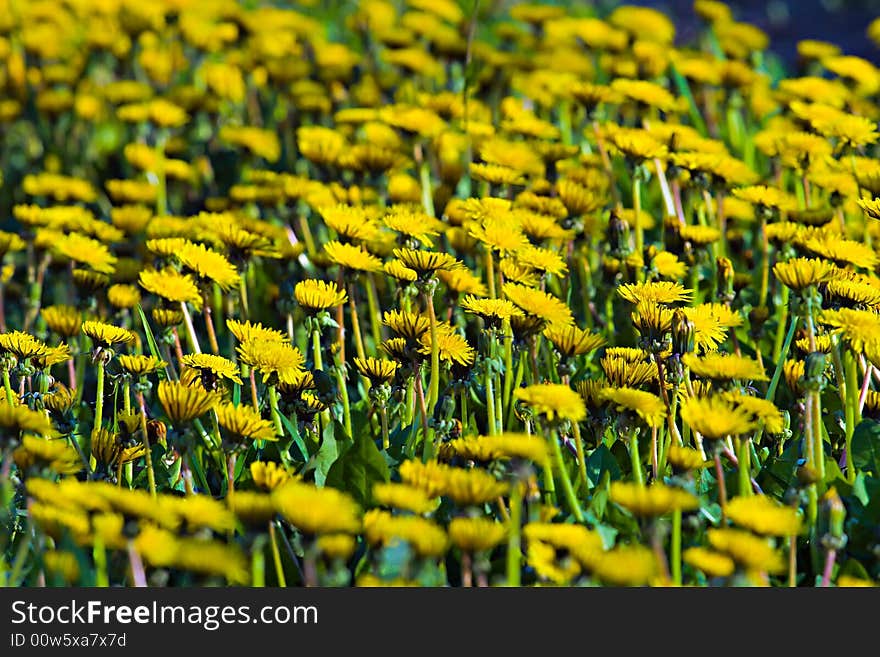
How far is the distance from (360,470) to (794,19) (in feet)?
20.2

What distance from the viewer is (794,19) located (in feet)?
23.6

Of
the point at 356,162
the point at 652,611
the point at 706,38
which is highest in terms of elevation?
the point at 706,38

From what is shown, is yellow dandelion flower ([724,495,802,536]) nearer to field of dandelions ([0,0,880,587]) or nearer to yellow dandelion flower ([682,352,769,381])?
field of dandelions ([0,0,880,587])

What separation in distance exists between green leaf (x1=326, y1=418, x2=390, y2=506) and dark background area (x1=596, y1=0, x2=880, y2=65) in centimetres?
495

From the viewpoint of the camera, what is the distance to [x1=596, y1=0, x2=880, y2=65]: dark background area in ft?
21.6

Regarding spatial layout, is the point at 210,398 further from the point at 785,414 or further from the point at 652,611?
the point at 785,414

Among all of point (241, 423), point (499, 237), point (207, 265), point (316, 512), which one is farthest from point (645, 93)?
point (316, 512)

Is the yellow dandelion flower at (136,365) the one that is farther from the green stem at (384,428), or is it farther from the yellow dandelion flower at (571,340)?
the yellow dandelion flower at (571,340)

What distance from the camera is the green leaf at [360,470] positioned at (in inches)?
77.5

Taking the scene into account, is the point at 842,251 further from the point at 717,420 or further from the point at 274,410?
the point at 274,410

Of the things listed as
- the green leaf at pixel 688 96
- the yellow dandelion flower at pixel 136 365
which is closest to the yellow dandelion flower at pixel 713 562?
the yellow dandelion flower at pixel 136 365

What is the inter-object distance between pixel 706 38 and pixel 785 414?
2.90 meters

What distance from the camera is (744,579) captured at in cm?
150

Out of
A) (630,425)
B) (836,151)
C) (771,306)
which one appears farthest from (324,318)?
(836,151)
